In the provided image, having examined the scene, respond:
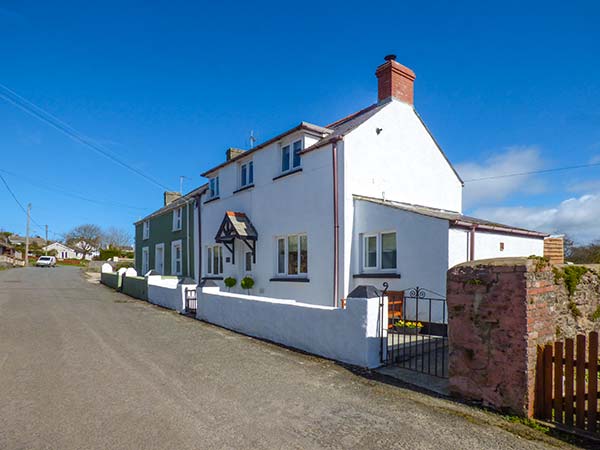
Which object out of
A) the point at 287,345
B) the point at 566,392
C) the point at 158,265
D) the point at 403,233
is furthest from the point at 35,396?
the point at 158,265

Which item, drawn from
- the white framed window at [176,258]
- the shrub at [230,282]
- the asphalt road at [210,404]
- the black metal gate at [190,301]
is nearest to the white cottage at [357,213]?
the shrub at [230,282]

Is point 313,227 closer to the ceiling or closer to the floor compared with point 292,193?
closer to the floor

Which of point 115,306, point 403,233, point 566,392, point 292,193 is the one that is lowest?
point 115,306

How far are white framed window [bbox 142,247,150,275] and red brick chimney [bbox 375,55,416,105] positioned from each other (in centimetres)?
2118

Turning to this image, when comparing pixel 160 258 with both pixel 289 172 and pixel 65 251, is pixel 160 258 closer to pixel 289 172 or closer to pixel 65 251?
pixel 289 172

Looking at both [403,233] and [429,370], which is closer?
[429,370]

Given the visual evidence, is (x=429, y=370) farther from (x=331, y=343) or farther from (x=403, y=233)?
(x=403, y=233)

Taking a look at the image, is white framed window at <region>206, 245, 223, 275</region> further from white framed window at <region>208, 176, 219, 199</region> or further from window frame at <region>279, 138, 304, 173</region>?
window frame at <region>279, 138, 304, 173</region>

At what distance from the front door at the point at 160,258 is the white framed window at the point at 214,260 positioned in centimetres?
724

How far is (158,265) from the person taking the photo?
26.0 m

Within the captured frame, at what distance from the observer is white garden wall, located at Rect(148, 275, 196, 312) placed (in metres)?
13.7

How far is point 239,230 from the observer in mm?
14516

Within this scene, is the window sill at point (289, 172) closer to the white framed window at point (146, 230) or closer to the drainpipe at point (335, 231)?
the drainpipe at point (335, 231)

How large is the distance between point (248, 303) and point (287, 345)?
6.16 ft
